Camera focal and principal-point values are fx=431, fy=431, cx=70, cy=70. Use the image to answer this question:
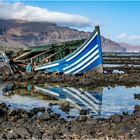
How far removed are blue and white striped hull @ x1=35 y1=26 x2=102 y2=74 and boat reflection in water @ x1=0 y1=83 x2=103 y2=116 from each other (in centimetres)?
651

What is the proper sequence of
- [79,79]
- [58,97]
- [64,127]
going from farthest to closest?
1. [79,79]
2. [58,97]
3. [64,127]

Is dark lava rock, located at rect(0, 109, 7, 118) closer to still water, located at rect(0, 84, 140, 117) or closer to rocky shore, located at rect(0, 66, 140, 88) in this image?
still water, located at rect(0, 84, 140, 117)

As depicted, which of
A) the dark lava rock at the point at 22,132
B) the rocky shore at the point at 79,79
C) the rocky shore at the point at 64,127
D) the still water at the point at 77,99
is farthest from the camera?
the rocky shore at the point at 79,79

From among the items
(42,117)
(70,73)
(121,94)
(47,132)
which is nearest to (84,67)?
(70,73)

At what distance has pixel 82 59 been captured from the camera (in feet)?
129

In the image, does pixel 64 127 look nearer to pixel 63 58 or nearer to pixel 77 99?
pixel 77 99

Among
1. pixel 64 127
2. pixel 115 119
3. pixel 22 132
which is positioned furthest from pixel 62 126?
pixel 115 119

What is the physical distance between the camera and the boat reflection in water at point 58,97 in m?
22.8

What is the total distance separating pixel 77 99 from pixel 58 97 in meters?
1.49

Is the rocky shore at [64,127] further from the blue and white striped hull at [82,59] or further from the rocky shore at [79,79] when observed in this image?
the blue and white striped hull at [82,59]

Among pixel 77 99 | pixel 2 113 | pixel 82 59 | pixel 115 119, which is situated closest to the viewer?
pixel 115 119

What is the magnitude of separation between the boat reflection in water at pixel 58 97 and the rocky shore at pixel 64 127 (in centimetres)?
312

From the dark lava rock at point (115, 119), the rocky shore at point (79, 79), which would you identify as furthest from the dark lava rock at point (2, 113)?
the rocky shore at point (79, 79)

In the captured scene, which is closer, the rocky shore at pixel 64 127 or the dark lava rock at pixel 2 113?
the rocky shore at pixel 64 127
